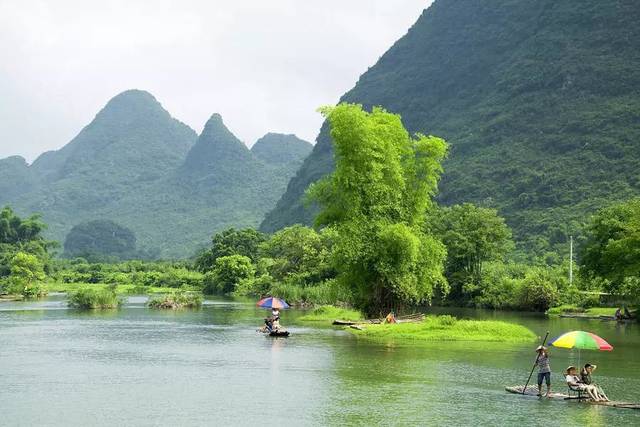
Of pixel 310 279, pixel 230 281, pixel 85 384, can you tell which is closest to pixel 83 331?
pixel 85 384

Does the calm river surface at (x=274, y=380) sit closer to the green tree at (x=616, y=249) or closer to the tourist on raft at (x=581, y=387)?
the tourist on raft at (x=581, y=387)

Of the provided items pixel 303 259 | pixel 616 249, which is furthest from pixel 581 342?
pixel 303 259

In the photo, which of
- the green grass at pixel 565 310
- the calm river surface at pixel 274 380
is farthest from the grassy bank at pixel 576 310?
the calm river surface at pixel 274 380

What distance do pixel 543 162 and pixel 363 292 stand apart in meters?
93.4

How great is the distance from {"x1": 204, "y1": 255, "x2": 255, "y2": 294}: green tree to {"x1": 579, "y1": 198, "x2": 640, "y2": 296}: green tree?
57473 mm

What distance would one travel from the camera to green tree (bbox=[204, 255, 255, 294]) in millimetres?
118375

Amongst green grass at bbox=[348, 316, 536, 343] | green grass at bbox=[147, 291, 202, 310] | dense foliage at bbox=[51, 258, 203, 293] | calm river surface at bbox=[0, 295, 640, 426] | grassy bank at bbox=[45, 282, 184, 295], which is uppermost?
dense foliage at bbox=[51, 258, 203, 293]

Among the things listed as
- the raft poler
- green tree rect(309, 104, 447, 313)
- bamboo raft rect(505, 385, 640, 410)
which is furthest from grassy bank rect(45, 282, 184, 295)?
bamboo raft rect(505, 385, 640, 410)

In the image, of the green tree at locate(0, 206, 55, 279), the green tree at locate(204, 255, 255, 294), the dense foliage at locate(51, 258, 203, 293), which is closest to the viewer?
the green tree at locate(204, 255, 255, 294)

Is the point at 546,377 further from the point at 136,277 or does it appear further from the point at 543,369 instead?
the point at 136,277

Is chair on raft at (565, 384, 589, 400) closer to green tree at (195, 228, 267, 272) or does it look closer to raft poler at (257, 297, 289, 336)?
raft poler at (257, 297, 289, 336)

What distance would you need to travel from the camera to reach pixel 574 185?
126062 mm

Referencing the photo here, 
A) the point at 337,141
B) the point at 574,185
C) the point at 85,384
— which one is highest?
the point at 574,185

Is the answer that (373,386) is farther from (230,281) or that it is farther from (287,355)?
(230,281)
